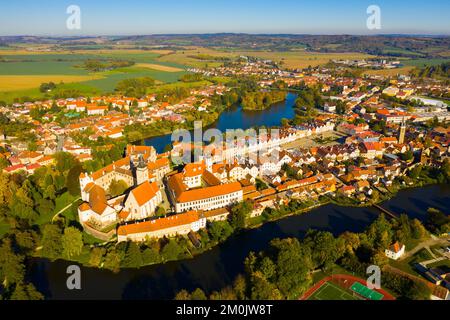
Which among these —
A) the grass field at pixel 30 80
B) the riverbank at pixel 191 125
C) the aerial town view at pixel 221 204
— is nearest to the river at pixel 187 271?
the aerial town view at pixel 221 204

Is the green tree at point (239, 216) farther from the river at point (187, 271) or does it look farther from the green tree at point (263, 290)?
the green tree at point (263, 290)

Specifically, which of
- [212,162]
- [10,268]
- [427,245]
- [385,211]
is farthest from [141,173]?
[427,245]

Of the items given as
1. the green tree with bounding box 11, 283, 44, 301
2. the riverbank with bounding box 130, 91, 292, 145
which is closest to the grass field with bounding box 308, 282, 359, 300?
the green tree with bounding box 11, 283, 44, 301

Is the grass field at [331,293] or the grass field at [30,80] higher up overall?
the grass field at [30,80]

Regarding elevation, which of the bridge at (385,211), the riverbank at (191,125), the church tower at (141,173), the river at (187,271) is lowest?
the river at (187,271)

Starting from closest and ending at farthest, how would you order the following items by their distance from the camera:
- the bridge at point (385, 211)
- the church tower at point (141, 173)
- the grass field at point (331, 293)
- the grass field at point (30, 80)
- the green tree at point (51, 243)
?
the grass field at point (331, 293), the green tree at point (51, 243), the bridge at point (385, 211), the church tower at point (141, 173), the grass field at point (30, 80)

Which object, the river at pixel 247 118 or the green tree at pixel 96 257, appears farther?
the river at pixel 247 118
